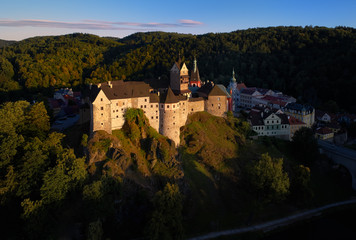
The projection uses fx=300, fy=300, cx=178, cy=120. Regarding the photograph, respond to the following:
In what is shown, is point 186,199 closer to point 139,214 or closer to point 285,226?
point 139,214

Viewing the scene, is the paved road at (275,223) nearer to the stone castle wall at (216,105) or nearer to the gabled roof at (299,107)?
the stone castle wall at (216,105)

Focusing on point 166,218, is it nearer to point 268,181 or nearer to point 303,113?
point 268,181

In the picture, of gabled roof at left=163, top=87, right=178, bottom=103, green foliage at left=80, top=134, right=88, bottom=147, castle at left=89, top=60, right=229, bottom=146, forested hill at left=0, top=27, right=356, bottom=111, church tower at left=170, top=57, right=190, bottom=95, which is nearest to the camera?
green foliage at left=80, top=134, right=88, bottom=147

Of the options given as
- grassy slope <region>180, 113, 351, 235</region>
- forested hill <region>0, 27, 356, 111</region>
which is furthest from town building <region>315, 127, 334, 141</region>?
forested hill <region>0, 27, 356, 111</region>

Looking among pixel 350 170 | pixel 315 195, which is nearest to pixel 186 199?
pixel 315 195

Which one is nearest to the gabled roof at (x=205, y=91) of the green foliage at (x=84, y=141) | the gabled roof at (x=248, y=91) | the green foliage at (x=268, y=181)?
the green foliage at (x=268, y=181)

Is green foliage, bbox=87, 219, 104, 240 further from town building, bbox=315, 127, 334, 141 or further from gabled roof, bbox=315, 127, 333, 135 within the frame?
gabled roof, bbox=315, 127, 333, 135
